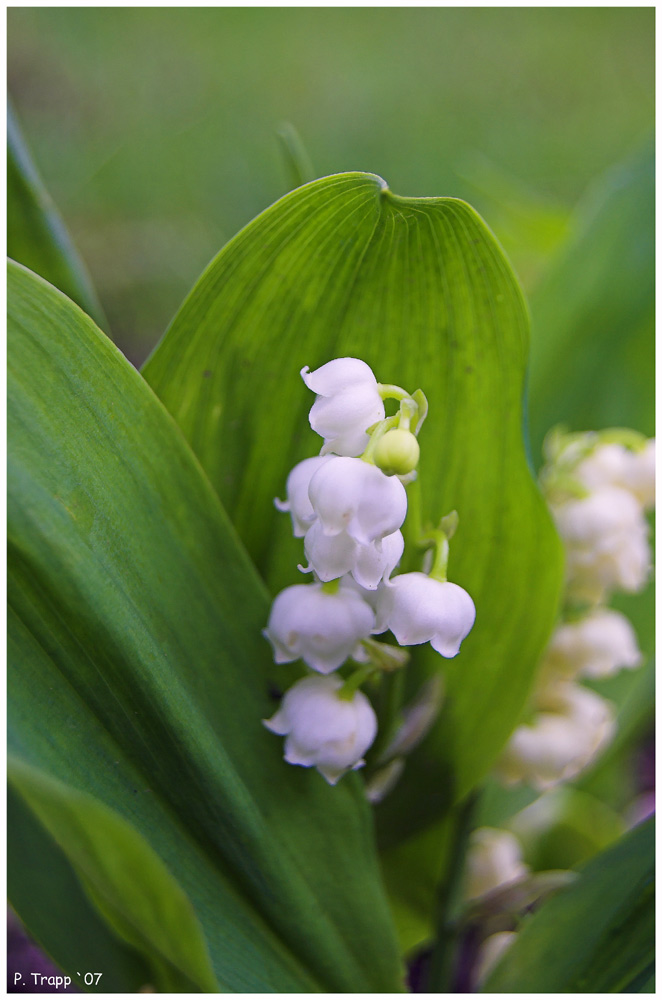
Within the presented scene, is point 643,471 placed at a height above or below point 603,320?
below

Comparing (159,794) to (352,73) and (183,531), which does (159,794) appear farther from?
(352,73)

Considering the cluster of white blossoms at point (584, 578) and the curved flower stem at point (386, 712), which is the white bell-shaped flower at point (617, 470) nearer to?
the cluster of white blossoms at point (584, 578)

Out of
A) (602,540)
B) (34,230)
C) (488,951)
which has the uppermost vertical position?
(34,230)

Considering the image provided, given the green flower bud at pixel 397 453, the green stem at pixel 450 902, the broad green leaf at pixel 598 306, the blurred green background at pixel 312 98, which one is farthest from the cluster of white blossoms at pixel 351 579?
the blurred green background at pixel 312 98

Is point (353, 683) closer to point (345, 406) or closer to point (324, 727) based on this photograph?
point (324, 727)

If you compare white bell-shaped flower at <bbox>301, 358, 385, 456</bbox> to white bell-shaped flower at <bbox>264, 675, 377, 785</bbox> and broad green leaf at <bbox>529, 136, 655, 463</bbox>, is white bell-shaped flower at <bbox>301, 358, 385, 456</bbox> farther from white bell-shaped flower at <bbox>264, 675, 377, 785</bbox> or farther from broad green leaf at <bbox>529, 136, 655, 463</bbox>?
broad green leaf at <bbox>529, 136, 655, 463</bbox>

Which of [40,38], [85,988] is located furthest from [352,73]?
[85,988]

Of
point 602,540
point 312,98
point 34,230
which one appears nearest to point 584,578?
point 602,540
